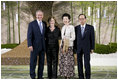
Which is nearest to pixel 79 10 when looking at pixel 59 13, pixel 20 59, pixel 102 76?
pixel 59 13

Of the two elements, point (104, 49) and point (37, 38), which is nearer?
point (37, 38)

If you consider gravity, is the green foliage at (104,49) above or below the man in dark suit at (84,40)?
below

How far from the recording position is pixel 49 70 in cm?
452

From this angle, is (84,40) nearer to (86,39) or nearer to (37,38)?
(86,39)

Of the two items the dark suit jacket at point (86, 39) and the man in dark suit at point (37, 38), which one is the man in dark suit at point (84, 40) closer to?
the dark suit jacket at point (86, 39)

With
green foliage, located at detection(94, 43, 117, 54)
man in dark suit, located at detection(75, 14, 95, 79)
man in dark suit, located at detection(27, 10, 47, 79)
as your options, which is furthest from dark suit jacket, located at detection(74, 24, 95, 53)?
green foliage, located at detection(94, 43, 117, 54)

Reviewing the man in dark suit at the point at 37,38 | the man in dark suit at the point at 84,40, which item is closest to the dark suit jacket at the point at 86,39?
the man in dark suit at the point at 84,40

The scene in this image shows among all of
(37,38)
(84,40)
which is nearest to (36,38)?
(37,38)

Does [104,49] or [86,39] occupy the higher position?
[86,39]

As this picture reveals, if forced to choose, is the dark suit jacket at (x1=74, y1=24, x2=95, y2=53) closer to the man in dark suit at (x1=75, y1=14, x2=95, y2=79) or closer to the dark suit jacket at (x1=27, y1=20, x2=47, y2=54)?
the man in dark suit at (x1=75, y1=14, x2=95, y2=79)

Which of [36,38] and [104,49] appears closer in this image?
[36,38]

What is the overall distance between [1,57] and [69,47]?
2.97 meters

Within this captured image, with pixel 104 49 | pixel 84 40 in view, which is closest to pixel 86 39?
pixel 84 40

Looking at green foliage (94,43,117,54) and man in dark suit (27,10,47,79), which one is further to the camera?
green foliage (94,43,117,54)
